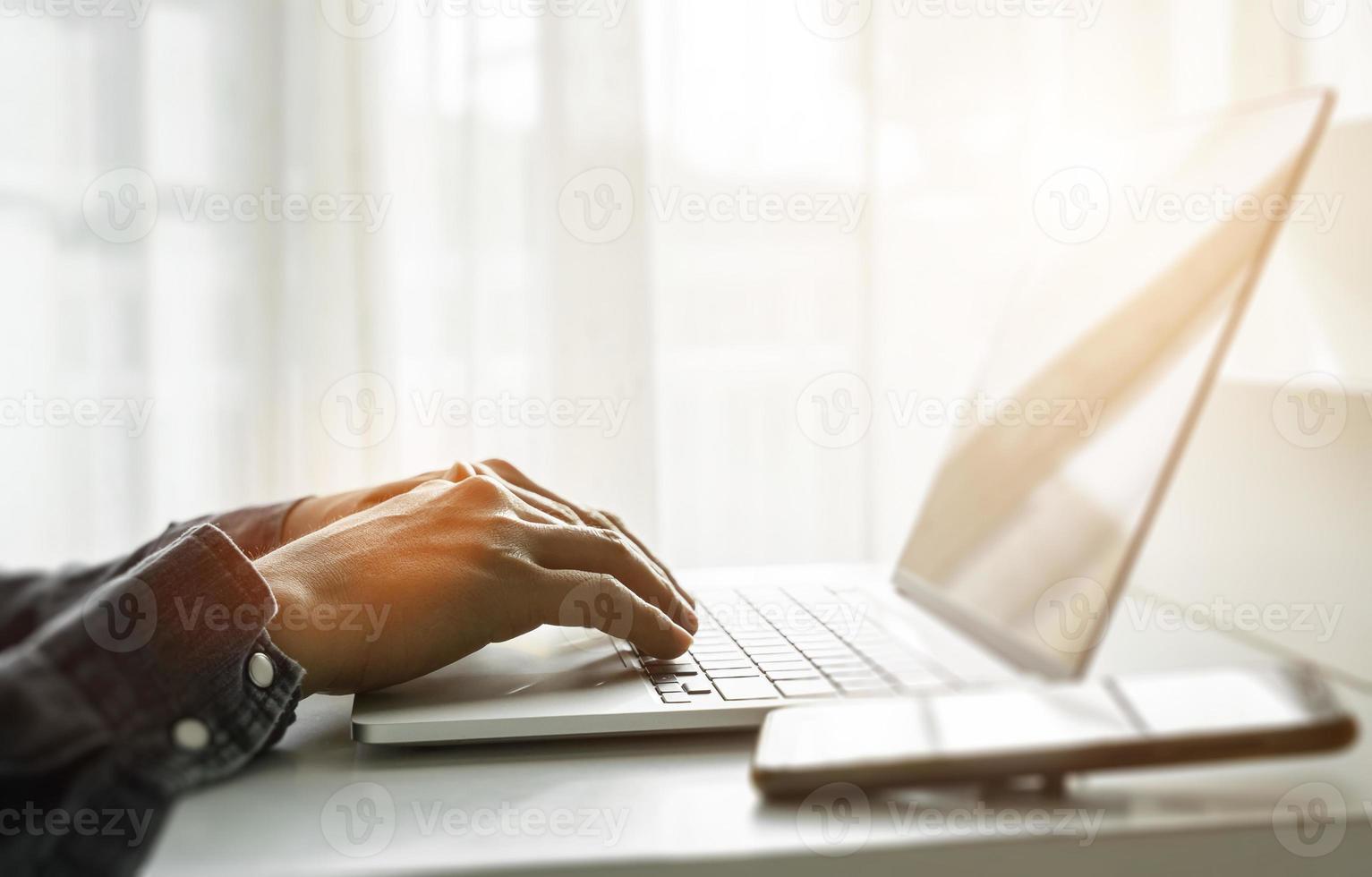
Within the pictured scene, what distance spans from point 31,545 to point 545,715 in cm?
183

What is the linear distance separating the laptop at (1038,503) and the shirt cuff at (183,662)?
0.18 feet

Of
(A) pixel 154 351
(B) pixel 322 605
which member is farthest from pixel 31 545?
(B) pixel 322 605

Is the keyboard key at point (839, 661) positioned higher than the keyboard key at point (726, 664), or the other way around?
the keyboard key at point (839, 661)

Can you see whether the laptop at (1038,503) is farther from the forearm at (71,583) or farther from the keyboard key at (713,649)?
the forearm at (71,583)

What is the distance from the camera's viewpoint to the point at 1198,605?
95cm

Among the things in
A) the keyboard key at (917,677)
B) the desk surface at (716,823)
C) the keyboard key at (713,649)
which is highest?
the keyboard key at (917,677)

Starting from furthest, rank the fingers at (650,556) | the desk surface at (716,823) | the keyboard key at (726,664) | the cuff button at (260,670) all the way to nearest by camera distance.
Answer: the fingers at (650,556), the keyboard key at (726,664), the cuff button at (260,670), the desk surface at (716,823)

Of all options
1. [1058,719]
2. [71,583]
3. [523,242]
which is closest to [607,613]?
[1058,719]

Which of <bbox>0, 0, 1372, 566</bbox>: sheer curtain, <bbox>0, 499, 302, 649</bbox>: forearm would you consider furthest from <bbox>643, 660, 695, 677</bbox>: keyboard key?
<bbox>0, 0, 1372, 566</bbox>: sheer curtain

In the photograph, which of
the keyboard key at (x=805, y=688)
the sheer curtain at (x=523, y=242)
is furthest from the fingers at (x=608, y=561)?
the sheer curtain at (x=523, y=242)

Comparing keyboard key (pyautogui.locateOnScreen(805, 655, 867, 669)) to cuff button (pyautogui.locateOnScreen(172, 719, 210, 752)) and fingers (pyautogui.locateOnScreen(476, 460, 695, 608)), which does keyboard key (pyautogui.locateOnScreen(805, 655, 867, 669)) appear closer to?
fingers (pyautogui.locateOnScreen(476, 460, 695, 608))

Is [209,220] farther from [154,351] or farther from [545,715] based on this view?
[545,715]

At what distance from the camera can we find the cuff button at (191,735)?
1.61ft

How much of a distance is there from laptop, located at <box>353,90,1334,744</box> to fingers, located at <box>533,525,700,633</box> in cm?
3
